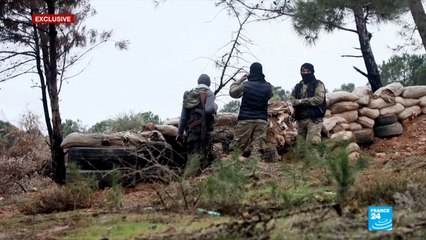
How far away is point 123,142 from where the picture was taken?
1054 centimetres

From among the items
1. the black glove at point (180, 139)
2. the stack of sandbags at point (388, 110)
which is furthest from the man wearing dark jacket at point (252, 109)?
the stack of sandbags at point (388, 110)

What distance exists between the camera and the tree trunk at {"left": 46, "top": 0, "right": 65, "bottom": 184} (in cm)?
1133

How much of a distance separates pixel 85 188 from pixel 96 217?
1.24 meters

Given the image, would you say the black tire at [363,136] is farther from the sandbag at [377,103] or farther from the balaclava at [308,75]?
the balaclava at [308,75]

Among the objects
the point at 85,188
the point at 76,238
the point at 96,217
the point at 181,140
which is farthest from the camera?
the point at 181,140

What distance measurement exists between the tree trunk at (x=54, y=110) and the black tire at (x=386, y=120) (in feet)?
23.2

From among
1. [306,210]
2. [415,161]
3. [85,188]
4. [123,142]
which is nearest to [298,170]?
[415,161]

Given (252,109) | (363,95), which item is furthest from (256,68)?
(363,95)

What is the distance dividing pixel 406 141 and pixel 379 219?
1101 cm

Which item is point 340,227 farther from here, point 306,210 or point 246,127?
point 246,127

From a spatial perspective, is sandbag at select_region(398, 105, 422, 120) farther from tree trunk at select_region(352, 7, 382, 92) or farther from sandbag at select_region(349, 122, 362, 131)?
tree trunk at select_region(352, 7, 382, 92)

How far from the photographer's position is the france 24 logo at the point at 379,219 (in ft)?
12.8

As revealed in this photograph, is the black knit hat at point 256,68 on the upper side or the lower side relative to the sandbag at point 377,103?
upper

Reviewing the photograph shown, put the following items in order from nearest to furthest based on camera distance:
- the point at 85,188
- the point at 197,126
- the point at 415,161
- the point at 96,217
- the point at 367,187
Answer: the point at 367,187 < the point at 96,217 < the point at 85,188 < the point at 415,161 < the point at 197,126
